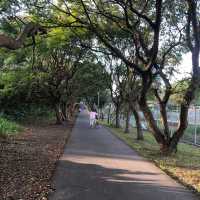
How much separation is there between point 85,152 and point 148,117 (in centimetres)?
329

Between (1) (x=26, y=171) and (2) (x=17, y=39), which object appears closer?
(2) (x=17, y=39)

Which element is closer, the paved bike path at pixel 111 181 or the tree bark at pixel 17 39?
the tree bark at pixel 17 39

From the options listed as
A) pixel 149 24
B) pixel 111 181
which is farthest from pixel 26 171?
pixel 149 24

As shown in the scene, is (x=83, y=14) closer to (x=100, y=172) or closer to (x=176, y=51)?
(x=176, y=51)

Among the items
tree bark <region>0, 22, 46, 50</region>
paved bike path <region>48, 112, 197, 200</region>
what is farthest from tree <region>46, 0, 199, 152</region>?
tree bark <region>0, 22, 46, 50</region>

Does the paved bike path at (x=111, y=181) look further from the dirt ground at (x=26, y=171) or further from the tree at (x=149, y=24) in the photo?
the tree at (x=149, y=24)

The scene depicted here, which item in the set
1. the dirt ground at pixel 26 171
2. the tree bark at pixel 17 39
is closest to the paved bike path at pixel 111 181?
the dirt ground at pixel 26 171

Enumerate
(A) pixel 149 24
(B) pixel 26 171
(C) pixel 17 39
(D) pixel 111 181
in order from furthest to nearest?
(A) pixel 149 24
(B) pixel 26 171
(D) pixel 111 181
(C) pixel 17 39

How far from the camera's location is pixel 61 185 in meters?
10.2

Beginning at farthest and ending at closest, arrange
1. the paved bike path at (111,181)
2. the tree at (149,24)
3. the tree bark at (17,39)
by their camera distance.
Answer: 1. the tree at (149,24)
2. the paved bike path at (111,181)
3. the tree bark at (17,39)

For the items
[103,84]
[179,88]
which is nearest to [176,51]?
[179,88]

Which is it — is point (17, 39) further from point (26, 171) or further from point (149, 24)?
point (149, 24)

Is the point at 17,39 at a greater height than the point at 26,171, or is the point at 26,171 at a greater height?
the point at 17,39

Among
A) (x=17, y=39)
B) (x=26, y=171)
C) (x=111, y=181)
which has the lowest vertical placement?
(x=111, y=181)
